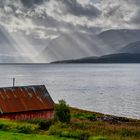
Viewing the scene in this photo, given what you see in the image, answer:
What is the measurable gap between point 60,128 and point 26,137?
6.57 metres

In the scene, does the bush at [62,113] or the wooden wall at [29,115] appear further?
the wooden wall at [29,115]

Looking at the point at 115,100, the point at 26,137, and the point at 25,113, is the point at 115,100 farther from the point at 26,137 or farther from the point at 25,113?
the point at 26,137

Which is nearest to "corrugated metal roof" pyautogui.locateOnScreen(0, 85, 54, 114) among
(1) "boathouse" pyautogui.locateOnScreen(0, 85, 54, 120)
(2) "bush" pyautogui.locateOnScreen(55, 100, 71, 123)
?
(1) "boathouse" pyautogui.locateOnScreen(0, 85, 54, 120)

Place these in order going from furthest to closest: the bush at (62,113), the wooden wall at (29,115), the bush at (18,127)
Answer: the wooden wall at (29,115) → the bush at (62,113) → the bush at (18,127)

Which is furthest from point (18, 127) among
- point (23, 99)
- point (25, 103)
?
point (23, 99)

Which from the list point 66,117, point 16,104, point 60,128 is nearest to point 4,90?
point 16,104

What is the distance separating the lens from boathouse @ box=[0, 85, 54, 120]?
53.5m

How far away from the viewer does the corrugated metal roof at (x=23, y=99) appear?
53719mm

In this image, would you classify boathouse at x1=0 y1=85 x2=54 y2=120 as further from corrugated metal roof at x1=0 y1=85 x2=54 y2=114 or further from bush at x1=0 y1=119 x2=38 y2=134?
bush at x1=0 y1=119 x2=38 y2=134

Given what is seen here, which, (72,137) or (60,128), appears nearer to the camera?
(72,137)

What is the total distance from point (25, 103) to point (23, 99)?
0.82 meters

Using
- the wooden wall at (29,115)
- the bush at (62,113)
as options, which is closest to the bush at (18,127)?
the bush at (62,113)

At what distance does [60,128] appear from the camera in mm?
39812

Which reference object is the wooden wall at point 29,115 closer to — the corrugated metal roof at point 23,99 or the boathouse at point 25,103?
the boathouse at point 25,103
